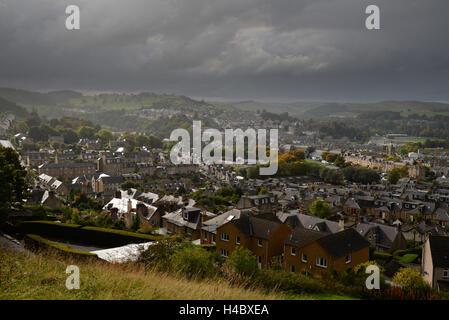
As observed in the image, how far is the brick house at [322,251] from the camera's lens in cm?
1777

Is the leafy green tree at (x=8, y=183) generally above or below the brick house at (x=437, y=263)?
above

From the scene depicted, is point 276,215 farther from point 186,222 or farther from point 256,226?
point 256,226

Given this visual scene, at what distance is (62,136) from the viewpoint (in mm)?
94000

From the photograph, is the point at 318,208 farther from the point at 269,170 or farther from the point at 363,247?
the point at 269,170

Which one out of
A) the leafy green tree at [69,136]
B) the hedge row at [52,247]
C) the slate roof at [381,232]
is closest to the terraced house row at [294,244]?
the hedge row at [52,247]

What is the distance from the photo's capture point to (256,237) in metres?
20.0

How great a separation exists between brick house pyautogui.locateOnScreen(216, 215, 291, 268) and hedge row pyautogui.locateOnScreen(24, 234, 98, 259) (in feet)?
24.7

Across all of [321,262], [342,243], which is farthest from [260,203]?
[321,262]

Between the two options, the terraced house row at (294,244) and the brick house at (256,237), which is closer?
the terraced house row at (294,244)

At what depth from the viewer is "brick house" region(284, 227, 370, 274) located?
1777 cm

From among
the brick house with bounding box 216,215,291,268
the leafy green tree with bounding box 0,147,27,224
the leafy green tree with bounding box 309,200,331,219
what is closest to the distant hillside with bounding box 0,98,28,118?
the leafy green tree with bounding box 0,147,27,224

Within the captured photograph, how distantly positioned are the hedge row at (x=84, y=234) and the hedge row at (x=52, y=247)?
10.3ft

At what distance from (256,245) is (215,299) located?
1326cm

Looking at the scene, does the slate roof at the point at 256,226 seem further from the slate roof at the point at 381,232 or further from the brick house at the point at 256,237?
the slate roof at the point at 381,232
